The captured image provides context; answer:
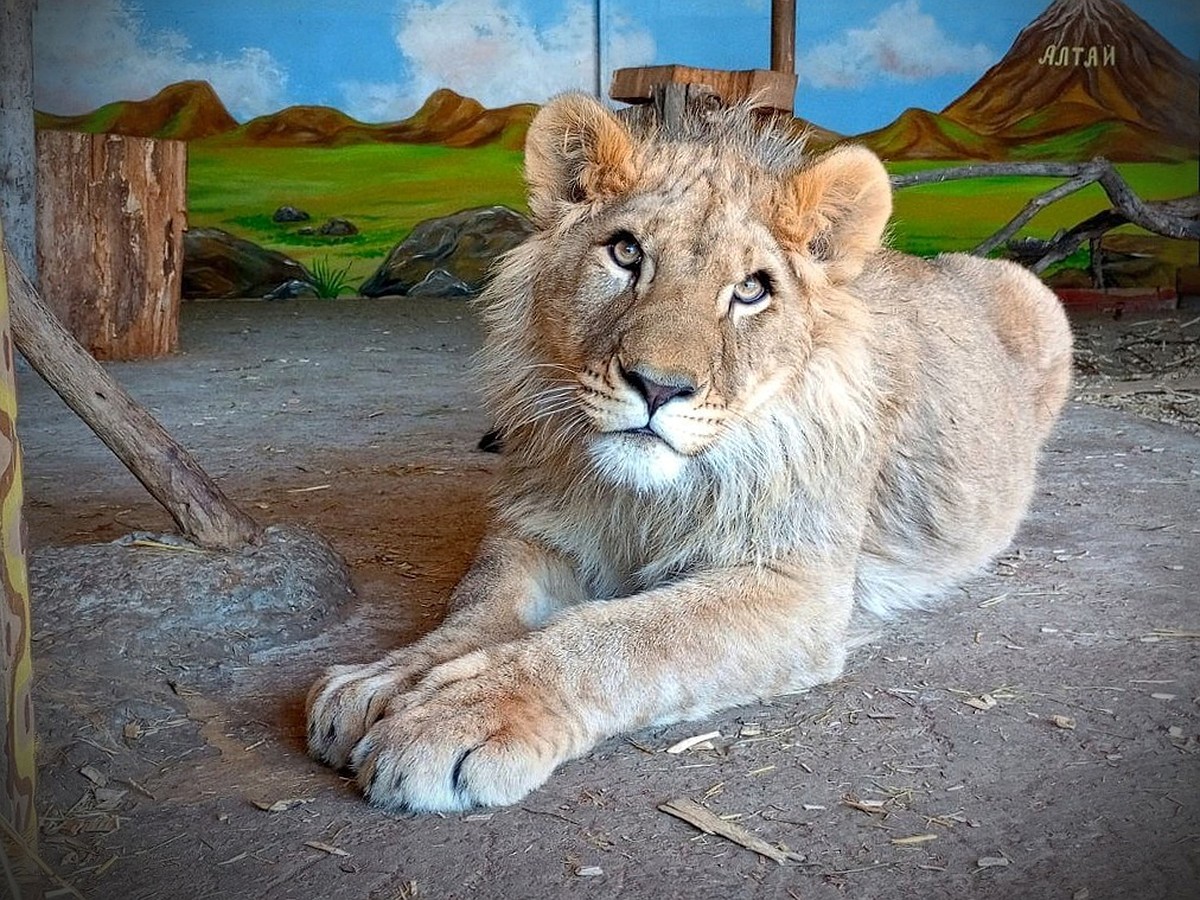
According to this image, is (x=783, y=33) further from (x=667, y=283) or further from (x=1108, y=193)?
(x=667, y=283)

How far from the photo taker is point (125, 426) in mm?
3424

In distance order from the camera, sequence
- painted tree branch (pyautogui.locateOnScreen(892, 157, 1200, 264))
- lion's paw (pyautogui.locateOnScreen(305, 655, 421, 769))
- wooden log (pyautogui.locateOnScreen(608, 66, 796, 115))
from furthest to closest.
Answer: painted tree branch (pyautogui.locateOnScreen(892, 157, 1200, 264)), wooden log (pyautogui.locateOnScreen(608, 66, 796, 115)), lion's paw (pyautogui.locateOnScreen(305, 655, 421, 769))

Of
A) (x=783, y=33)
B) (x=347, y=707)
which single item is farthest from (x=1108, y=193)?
(x=347, y=707)

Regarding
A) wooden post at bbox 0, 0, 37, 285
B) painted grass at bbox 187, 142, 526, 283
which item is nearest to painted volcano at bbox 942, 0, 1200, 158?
painted grass at bbox 187, 142, 526, 283

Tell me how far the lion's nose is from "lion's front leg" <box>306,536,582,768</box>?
0.67 m

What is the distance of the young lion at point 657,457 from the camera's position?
2.59 meters

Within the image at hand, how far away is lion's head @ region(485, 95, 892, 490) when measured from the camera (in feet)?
9.00

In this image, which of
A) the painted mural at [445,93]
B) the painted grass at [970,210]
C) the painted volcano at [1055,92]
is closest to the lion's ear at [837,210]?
the painted volcano at [1055,92]

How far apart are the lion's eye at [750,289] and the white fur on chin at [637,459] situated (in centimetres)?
39

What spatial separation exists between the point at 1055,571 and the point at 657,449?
1926 mm

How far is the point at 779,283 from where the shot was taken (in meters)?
2.96

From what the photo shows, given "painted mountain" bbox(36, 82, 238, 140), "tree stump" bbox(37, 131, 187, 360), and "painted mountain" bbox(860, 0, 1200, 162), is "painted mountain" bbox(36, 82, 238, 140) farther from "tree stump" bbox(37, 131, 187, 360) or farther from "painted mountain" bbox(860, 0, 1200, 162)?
"painted mountain" bbox(860, 0, 1200, 162)

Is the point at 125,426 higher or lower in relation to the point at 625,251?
lower

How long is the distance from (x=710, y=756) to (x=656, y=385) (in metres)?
0.79
